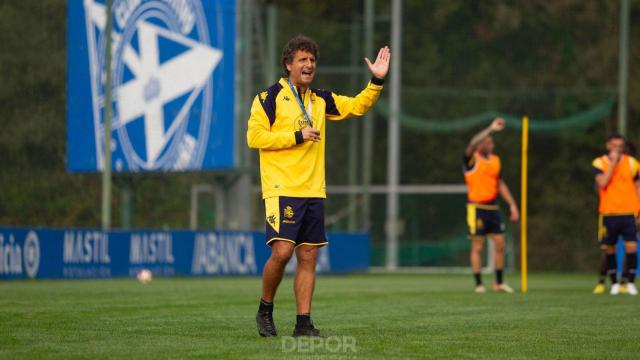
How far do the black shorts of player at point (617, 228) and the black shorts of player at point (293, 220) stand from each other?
8609mm

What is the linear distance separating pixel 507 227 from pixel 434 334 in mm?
20986

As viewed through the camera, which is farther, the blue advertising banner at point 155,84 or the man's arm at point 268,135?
the blue advertising banner at point 155,84

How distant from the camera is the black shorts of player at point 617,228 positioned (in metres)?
17.6

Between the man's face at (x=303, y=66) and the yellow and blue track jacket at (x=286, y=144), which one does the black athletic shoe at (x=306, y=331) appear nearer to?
the yellow and blue track jacket at (x=286, y=144)

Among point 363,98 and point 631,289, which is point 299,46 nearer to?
point 363,98

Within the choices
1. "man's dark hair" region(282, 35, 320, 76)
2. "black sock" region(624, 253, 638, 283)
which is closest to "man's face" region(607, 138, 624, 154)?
"black sock" region(624, 253, 638, 283)

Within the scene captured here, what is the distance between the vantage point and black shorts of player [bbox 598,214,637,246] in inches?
691

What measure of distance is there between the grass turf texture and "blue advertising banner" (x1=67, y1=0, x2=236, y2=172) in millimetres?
6214

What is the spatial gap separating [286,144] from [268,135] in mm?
158

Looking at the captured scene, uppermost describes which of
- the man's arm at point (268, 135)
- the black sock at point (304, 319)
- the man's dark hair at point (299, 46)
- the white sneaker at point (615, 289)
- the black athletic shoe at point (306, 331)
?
the man's dark hair at point (299, 46)

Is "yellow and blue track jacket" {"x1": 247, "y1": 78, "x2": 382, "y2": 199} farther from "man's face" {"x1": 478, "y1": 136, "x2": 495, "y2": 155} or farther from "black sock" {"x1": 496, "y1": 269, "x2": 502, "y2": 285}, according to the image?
"black sock" {"x1": 496, "y1": 269, "x2": 502, "y2": 285}

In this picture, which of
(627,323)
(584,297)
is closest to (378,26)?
(584,297)

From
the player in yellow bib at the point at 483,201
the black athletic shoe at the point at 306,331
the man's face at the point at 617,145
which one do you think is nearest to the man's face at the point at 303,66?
the black athletic shoe at the point at 306,331

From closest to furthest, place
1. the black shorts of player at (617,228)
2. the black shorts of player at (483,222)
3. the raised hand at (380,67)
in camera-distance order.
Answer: the raised hand at (380,67) < the black shorts of player at (617,228) < the black shorts of player at (483,222)
